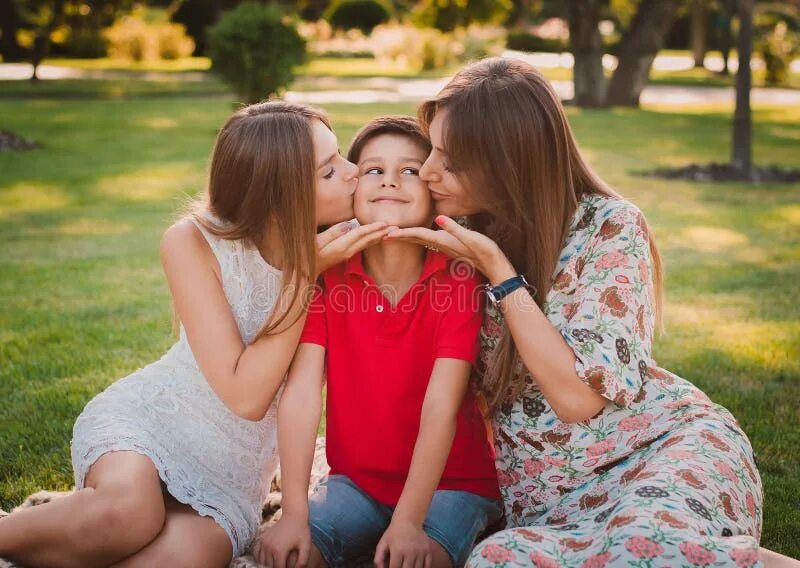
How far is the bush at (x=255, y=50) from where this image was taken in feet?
47.1

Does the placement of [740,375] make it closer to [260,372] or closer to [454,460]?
[454,460]

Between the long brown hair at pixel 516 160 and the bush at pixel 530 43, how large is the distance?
3416 centimetres

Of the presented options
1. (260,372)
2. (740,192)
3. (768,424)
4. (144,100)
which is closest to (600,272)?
(260,372)

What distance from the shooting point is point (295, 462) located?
2.80 m

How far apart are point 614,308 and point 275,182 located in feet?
3.68

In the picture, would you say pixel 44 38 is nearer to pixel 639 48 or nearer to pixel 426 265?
pixel 639 48

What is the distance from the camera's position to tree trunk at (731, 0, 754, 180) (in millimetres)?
10211

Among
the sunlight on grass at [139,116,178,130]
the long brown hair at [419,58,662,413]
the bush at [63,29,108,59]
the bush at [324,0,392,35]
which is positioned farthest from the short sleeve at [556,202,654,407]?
the bush at [324,0,392,35]

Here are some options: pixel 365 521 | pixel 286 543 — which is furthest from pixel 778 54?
pixel 286 543

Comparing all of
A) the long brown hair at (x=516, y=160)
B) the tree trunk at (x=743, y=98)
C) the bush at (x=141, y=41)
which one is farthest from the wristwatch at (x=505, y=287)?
the bush at (x=141, y=41)

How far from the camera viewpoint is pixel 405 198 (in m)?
2.94

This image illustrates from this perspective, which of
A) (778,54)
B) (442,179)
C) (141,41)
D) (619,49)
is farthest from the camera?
(141,41)

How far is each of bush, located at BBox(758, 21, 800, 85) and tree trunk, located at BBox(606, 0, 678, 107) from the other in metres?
6.81

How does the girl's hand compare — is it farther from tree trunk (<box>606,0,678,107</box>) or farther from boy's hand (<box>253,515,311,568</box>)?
tree trunk (<box>606,0,678,107</box>)
